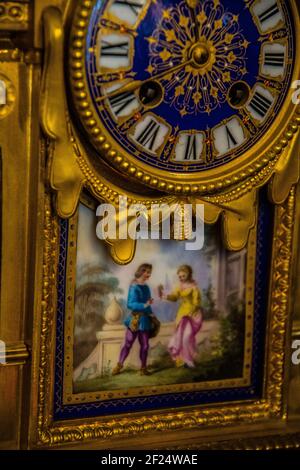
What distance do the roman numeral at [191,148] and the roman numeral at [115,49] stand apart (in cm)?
29

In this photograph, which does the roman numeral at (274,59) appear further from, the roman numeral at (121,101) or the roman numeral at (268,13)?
the roman numeral at (121,101)

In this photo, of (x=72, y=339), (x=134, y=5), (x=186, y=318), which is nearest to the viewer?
(x=134, y=5)

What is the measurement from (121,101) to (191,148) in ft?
0.78

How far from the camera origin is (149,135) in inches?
91.1

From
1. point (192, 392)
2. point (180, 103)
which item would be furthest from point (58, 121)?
point (192, 392)

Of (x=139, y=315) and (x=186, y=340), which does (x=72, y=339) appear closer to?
(x=139, y=315)

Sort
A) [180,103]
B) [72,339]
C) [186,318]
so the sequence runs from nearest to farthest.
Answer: [180,103] → [72,339] → [186,318]

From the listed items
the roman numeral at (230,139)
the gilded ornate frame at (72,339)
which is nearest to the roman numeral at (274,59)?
the roman numeral at (230,139)

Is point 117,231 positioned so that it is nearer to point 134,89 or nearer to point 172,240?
point 172,240

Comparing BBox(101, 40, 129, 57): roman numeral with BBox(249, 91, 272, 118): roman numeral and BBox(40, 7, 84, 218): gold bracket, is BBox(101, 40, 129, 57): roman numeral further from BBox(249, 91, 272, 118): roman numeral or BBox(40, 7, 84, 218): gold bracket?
BBox(249, 91, 272, 118): roman numeral

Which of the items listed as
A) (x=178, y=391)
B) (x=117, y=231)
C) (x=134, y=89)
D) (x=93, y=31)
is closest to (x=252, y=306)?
(x=178, y=391)

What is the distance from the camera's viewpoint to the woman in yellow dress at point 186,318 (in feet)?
8.25

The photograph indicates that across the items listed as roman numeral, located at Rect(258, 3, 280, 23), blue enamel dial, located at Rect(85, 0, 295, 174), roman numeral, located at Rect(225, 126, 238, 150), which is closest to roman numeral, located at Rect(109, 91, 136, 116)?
blue enamel dial, located at Rect(85, 0, 295, 174)

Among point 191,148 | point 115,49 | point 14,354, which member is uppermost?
point 115,49
